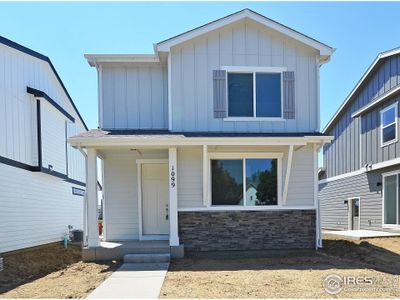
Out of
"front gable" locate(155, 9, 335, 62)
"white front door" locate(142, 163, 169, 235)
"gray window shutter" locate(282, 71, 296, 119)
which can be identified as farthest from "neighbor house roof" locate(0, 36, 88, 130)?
"gray window shutter" locate(282, 71, 296, 119)

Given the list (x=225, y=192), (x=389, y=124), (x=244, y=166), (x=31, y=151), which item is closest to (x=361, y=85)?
(x=389, y=124)

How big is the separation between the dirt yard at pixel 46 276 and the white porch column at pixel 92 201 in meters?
0.67

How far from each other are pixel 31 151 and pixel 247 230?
26.8 feet

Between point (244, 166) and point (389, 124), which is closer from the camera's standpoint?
point (244, 166)

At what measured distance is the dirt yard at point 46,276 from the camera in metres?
5.79

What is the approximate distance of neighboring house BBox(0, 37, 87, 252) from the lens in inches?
392

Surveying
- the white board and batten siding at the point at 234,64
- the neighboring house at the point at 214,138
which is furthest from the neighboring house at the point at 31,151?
the white board and batten siding at the point at 234,64

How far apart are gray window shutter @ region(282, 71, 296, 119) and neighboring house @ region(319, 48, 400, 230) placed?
17.8ft

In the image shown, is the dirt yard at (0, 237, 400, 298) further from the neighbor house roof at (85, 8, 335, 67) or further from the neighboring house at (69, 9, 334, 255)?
the neighbor house roof at (85, 8, 335, 67)

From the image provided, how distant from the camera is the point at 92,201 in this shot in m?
8.29

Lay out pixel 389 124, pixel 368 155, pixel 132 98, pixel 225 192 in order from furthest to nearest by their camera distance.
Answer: pixel 368 155 < pixel 389 124 < pixel 132 98 < pixel 225 192

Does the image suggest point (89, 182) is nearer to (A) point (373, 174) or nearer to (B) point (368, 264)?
(B) point (368, 264)

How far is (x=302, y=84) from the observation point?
9.62m

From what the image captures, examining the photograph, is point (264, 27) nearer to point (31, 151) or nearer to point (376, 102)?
point (376, 102)
